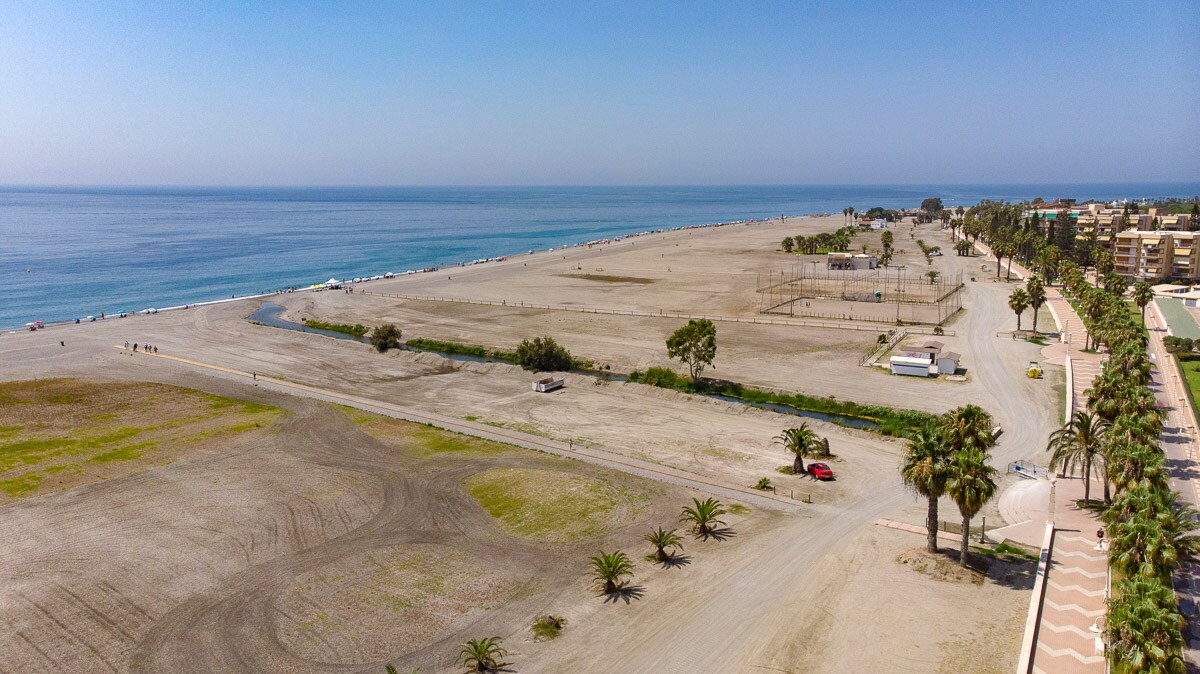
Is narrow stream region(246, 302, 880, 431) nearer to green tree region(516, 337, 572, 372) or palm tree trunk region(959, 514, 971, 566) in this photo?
green tree region(516, 337, 572, 372)

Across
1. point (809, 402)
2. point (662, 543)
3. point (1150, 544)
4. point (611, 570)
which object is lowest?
point (809, 402)

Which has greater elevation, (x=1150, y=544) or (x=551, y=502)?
(x=1150, y=544)

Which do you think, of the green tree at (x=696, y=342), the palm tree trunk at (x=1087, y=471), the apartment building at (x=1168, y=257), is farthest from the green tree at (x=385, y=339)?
the apartment building at (x=1168, y=257)

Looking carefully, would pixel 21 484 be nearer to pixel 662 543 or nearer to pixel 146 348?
pixel 662 543

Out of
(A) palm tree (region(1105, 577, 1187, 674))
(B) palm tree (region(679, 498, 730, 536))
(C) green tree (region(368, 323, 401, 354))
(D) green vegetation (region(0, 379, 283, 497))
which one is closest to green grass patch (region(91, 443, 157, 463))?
(D) green vegetation (region(0, 379, 283, 497))

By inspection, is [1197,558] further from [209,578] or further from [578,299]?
[578,299]

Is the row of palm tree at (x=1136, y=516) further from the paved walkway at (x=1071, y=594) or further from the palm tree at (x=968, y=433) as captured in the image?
the palm tree at (x=968, y=433)

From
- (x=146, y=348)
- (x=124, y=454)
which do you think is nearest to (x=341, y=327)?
(x=146, y=348)
